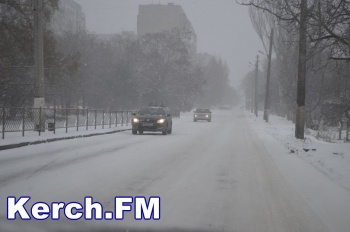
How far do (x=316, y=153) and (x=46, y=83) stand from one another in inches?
1048

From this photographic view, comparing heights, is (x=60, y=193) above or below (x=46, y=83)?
below

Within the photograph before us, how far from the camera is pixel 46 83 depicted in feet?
120

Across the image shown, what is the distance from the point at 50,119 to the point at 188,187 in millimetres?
16019

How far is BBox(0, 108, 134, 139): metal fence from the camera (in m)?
18.6

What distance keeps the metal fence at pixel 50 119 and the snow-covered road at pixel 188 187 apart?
472 cm

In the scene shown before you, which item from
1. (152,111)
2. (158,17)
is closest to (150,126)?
(152,111)

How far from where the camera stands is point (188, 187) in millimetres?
8633

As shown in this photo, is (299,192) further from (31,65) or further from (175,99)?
(175,99)

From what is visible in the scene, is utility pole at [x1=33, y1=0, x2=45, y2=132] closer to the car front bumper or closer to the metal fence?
the metal fence

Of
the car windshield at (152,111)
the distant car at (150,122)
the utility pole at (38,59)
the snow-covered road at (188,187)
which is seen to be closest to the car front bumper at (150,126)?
the distant car at (150,122)

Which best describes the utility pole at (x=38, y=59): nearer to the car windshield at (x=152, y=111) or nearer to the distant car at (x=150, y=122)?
the distant car at (x=150, y=122)

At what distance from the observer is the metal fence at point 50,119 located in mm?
18641

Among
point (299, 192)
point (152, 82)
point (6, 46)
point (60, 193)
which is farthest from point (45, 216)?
point (152, 82)

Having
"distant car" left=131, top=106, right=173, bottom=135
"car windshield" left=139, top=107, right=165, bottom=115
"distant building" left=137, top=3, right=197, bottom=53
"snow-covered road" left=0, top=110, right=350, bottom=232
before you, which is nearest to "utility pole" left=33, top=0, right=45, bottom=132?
"distant car" left=131, top=106, right=173, bottom=135
